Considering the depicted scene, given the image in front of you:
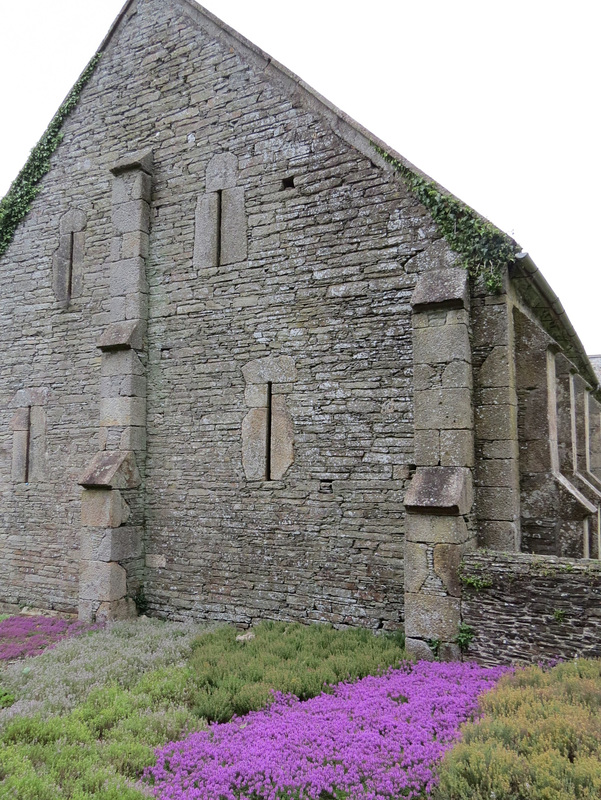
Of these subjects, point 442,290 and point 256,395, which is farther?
point 256,395

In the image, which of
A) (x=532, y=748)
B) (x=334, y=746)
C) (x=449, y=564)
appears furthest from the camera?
(x=449, y=564)

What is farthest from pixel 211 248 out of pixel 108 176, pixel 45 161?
pixel 45 161

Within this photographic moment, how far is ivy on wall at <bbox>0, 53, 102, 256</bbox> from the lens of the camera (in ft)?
32.9

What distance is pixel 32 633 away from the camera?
25.8 feet

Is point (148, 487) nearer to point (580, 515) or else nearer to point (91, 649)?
point (91, 649)

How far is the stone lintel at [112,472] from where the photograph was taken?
7961mm

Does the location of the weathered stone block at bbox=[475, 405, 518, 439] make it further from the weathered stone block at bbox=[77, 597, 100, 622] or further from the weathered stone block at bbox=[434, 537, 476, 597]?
the weathered stone block at bbox=[77, 597, 100, 622]

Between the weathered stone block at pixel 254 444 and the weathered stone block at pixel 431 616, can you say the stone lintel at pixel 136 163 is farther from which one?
the weathered stone block at pixel 431 616

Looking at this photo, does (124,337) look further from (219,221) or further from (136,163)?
(136,163)

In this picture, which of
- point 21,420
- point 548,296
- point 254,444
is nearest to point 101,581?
point 254,444

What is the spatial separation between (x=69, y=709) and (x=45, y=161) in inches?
361

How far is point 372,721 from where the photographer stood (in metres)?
4.38

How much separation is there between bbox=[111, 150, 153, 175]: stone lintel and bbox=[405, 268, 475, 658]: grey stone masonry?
4.97 m

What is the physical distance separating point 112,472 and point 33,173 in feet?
20.1
